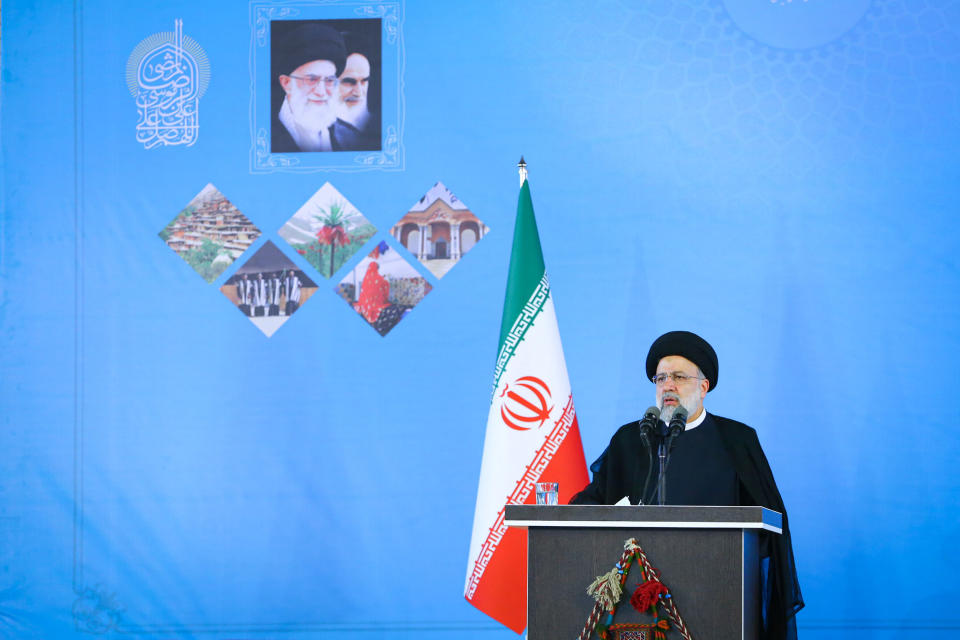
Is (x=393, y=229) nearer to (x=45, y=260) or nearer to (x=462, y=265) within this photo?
(x=462, y=265)

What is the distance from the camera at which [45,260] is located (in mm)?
4875

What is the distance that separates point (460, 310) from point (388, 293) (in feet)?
1.02

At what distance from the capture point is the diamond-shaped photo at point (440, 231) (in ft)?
15.5

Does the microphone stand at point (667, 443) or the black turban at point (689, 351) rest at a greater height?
the black turban at point (689, 351)

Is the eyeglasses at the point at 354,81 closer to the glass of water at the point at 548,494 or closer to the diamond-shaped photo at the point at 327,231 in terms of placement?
the diamond-shaped photo at the point at 327,231

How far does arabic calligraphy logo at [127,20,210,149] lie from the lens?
16.1 feet

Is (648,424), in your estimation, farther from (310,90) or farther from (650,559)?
(310,90)

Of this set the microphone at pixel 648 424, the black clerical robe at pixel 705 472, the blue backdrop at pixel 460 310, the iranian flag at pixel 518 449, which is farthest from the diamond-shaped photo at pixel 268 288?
the microphone at pixel 648 424

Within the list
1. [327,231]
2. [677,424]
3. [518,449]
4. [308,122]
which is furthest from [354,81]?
[677,424]

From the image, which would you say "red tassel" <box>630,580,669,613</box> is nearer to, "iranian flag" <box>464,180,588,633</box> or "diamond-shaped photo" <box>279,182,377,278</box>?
"iranian flag" <box>464,180,588,633</box>

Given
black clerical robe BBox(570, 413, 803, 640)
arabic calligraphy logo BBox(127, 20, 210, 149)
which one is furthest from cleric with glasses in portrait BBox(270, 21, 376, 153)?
black clerical robe BBox(570, 413, 803, 640)

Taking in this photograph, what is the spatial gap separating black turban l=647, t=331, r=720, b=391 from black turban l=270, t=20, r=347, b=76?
81.8 inches

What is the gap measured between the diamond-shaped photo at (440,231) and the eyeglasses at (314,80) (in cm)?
66

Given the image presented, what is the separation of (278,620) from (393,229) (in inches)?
65.9
